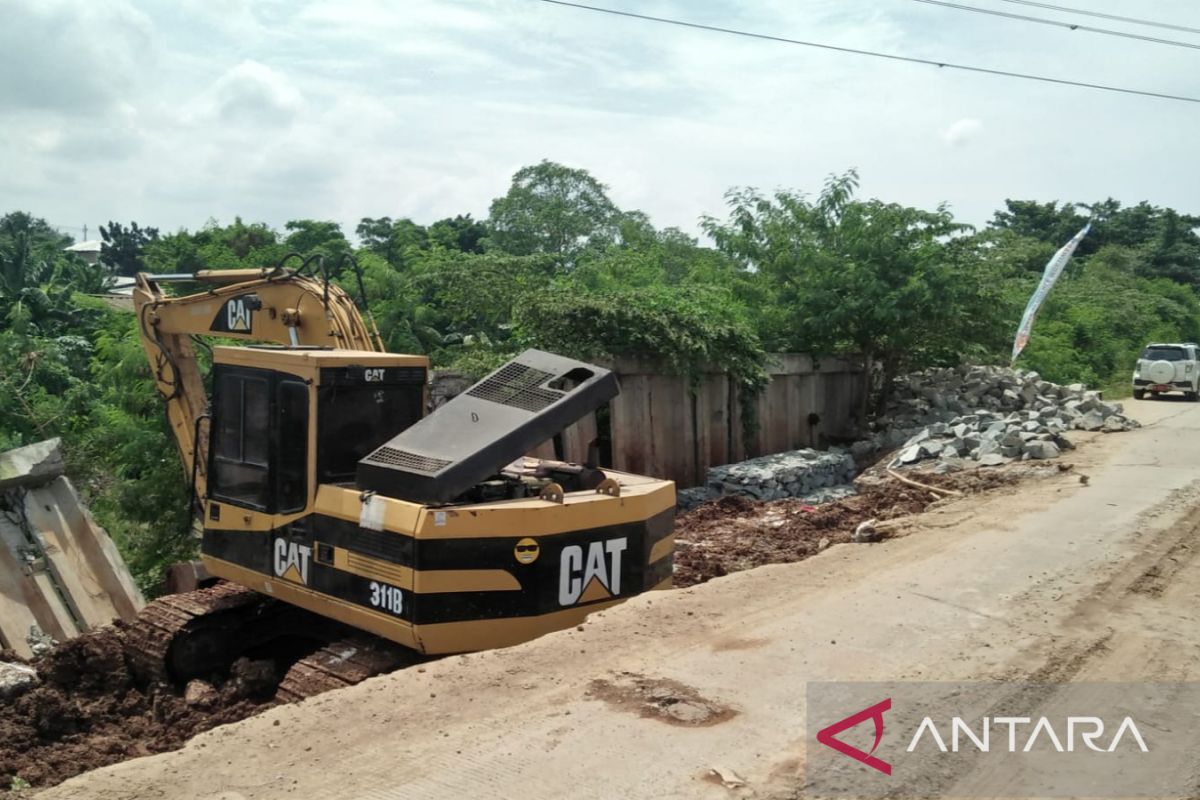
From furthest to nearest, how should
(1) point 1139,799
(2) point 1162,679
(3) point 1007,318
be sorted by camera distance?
(3) point 1007,318, (2) point 1162,679, (1) point 1139,799

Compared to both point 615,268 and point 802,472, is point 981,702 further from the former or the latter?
point 615,268

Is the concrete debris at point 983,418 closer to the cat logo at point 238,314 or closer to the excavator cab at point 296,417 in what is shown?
the excavator cab at point 296,417

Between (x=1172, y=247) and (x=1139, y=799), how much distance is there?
49.7 m

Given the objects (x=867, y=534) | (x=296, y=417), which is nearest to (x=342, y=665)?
(x=296, y=417)

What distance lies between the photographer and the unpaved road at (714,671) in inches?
176

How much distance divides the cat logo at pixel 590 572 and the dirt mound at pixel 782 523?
2.76 metres

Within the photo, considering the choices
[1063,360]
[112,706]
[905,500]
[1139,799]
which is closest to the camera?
[1139,799]

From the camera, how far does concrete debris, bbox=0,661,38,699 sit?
682 cm

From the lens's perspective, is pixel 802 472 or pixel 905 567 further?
pixel 802 472

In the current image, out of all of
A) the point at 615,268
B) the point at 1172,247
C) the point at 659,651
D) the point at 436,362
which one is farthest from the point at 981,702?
the point at 1172,247

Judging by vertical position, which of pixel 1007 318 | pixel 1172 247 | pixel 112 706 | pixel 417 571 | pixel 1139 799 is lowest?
pixel 112 706

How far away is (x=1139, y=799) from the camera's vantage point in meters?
4.35

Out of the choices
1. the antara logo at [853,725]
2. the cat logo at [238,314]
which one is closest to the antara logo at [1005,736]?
the antara logo at [853,725]

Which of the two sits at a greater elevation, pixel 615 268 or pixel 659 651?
pixel 615 268
